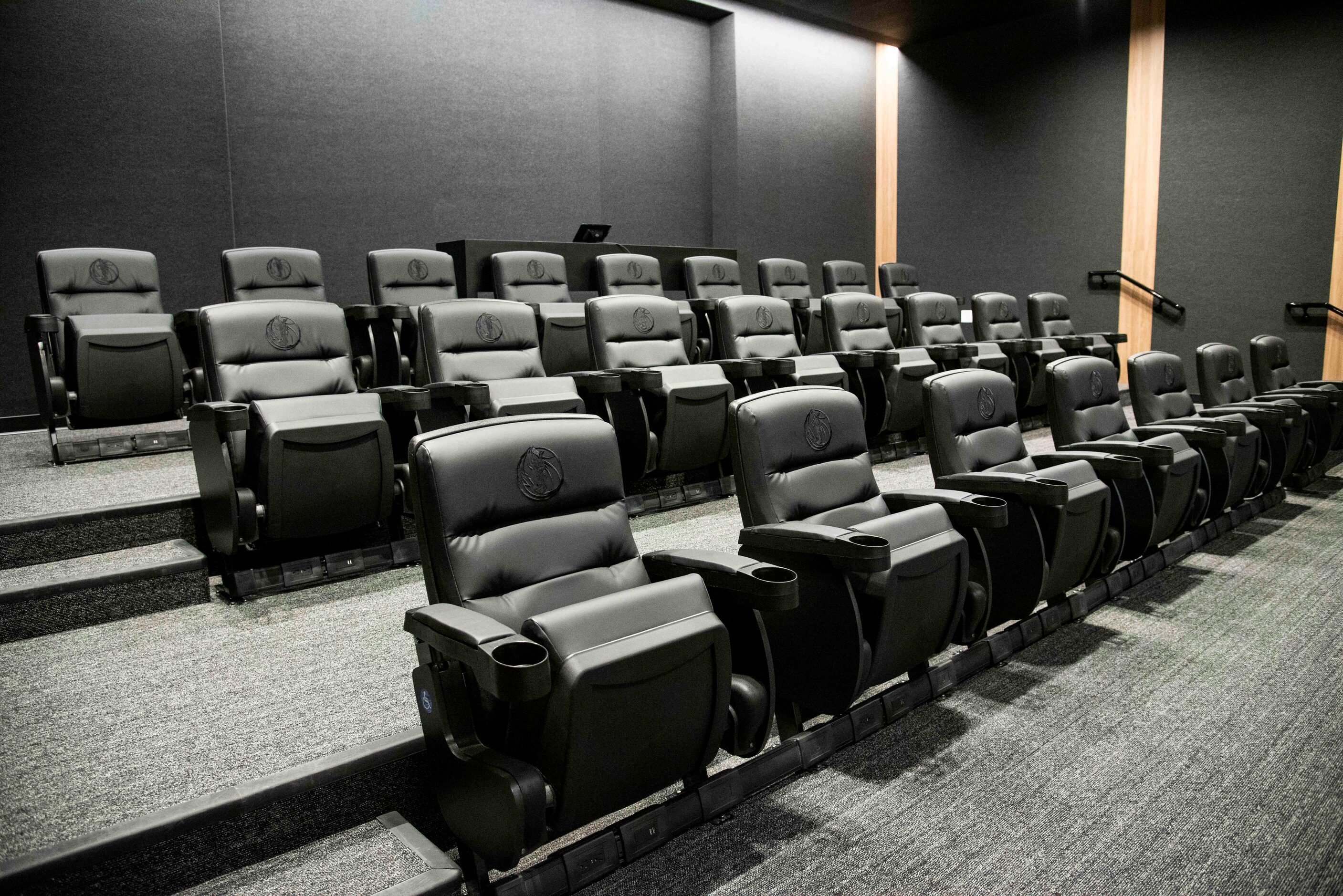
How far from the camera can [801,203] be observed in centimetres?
779

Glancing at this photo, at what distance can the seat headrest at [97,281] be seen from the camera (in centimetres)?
360

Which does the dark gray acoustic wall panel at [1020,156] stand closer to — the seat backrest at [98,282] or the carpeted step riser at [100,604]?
the seat backrest at [98,282]

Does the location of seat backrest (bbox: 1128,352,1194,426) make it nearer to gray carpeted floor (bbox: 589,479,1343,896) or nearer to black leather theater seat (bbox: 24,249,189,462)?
gray carpeted floor (bbox: 589,479,1343,896)

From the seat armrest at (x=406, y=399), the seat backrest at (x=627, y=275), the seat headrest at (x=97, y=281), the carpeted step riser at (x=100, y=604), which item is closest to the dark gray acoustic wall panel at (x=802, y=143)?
the seat backrest at (x=627, y=275)

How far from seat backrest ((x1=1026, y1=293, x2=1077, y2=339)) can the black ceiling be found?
106 inches

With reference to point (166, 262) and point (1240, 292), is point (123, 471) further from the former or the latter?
point (1240, 292)

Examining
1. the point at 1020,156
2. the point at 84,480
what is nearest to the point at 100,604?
the point at 84,480

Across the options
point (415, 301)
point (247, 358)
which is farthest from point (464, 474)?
point (415, 301)

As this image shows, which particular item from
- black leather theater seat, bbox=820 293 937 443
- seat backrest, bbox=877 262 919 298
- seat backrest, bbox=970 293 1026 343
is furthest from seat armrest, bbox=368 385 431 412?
seat backrest, bbox=877 262 919 298

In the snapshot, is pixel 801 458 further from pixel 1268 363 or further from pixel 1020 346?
pixel 1268 363

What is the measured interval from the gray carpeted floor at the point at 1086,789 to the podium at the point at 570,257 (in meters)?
3.35

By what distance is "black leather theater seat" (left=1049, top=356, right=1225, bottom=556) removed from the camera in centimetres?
256

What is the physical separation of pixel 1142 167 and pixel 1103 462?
546 cm

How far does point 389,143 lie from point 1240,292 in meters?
5.90
